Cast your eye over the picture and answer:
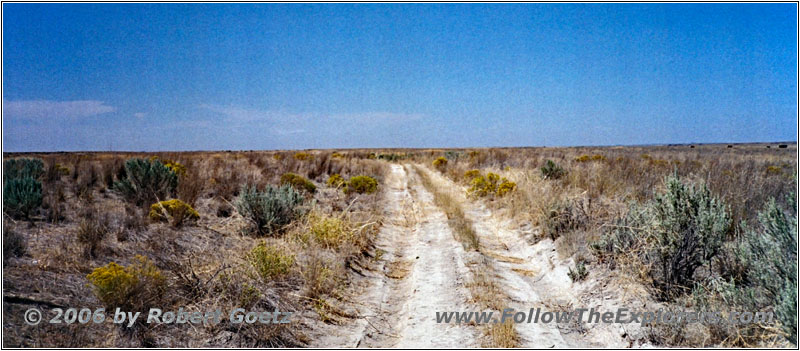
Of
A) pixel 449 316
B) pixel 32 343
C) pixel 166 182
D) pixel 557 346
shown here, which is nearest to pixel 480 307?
pixel 449 316

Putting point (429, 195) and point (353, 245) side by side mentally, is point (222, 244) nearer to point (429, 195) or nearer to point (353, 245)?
point (353, 245)

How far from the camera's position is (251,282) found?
5.82 meters

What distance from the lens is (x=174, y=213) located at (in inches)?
351

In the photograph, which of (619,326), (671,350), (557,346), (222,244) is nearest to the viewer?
(671,350)

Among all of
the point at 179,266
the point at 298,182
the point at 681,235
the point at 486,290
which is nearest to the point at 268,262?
the point at 179,266

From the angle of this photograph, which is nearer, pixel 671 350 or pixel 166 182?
pixel 671 350

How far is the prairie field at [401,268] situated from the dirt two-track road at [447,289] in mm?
31

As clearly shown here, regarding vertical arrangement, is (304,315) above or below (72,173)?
below

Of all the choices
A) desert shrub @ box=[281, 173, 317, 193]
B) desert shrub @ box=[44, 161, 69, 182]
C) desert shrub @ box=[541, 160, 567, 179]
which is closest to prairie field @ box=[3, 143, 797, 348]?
desert shrub @ box=[44, 161, 69, 182]

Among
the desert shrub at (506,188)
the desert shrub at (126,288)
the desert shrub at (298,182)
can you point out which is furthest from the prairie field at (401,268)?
the desert shrub at (298,182)

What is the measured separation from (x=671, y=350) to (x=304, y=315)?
3.73m

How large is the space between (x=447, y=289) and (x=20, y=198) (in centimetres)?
726

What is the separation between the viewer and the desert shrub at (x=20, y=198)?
7965 millimetres

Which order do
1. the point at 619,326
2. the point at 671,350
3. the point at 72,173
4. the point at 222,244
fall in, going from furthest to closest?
the point at 72,173, the point at 222,244, the point at 619,326, the point at 671,350
